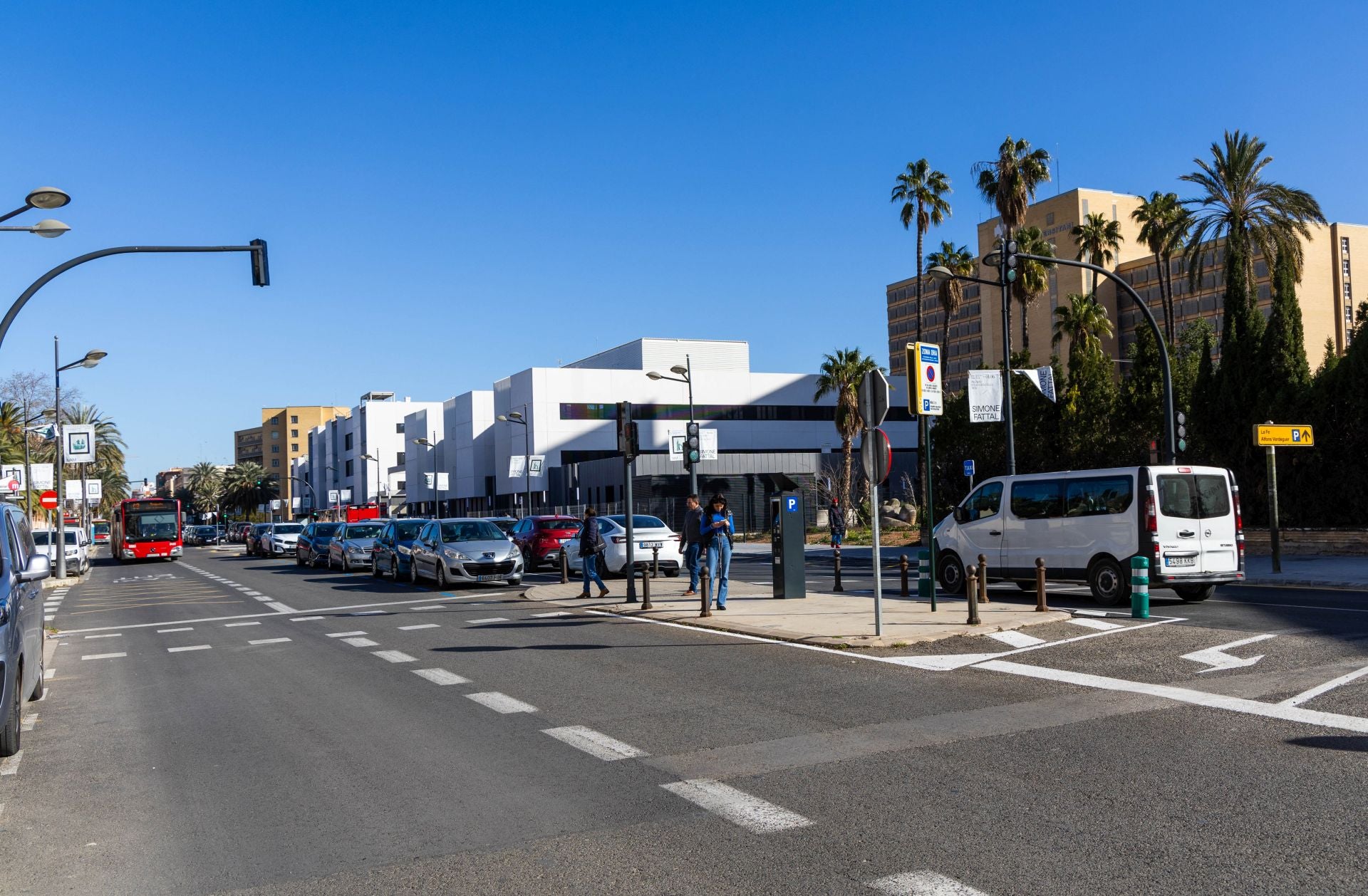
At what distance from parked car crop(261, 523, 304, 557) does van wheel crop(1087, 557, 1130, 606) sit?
40.9 meters

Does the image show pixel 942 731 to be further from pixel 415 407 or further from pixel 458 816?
pixel 415 407

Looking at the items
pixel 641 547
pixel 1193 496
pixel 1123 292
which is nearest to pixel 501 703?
pixel 1193 496

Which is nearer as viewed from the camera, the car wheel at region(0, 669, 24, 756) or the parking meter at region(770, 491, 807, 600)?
the car wheel at region(0, 669, 24, 756)

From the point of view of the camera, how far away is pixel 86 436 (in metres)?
41.1

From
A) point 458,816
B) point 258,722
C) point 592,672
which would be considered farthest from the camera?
point 592,672

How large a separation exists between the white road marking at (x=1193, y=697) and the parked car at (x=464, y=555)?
1454 centimetres

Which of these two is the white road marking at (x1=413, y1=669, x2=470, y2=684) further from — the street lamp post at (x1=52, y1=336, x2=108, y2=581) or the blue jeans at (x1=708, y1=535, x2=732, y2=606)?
the street lamp post at (x1=52, y1=336, x2=108, y2=581)

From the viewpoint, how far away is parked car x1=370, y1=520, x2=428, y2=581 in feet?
90.7

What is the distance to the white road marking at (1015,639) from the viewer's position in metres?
12.4

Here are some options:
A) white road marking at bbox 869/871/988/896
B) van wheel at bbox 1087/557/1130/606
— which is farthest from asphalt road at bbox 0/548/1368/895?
van wheel at bbox 1087/557/1130/606

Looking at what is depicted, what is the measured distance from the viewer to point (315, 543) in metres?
38.5

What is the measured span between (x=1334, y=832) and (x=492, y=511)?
72.7m

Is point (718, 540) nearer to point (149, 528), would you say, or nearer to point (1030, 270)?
point (1030, 270)

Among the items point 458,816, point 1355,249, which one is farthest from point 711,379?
point 458,816
